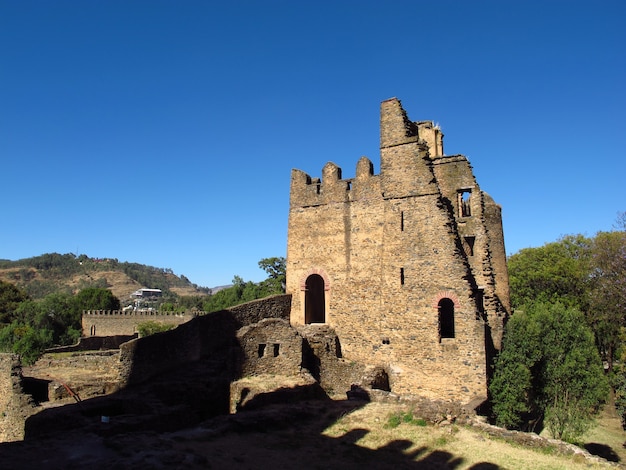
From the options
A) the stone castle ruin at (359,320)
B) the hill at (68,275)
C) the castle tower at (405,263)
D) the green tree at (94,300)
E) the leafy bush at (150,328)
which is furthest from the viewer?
the hill at (68,275)

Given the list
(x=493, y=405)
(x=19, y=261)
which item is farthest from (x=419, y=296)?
(x=19, y=261)

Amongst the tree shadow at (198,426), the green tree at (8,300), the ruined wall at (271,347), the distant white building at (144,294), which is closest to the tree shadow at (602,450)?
the tree shadow at (198,426)

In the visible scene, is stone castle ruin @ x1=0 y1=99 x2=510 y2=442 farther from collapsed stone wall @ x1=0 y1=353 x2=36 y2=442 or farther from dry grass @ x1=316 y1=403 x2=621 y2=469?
dry grass @ x1=316 y1=403 x2=621 y2=469

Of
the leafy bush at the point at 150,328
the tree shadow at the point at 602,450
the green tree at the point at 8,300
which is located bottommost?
the tree shadow at the point at 602,450

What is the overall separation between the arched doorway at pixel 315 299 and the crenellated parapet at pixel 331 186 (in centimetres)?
334

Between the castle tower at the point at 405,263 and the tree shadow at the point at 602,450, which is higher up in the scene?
the castle tower at the point at 405,263

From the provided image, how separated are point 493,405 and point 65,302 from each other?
197ft

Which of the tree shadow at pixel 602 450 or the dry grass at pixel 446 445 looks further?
the tree shadow at pixel 602 450

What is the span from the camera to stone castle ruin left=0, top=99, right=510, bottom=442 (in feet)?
50.9

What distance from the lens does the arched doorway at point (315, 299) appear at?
20.8m

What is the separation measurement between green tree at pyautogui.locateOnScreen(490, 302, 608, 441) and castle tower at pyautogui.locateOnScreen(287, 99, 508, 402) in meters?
0.95

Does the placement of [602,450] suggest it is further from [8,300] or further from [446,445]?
[8,300]

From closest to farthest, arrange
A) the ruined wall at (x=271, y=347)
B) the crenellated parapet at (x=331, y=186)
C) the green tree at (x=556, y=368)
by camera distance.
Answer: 1. the ruined wall at (x=271, y=347)
2. the green tree at (x=556, y=368)
3. the crenellated parapet at (x=331, y=186)

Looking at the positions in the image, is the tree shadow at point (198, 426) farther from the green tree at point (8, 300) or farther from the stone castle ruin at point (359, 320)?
the green tree at point (8, 300)
